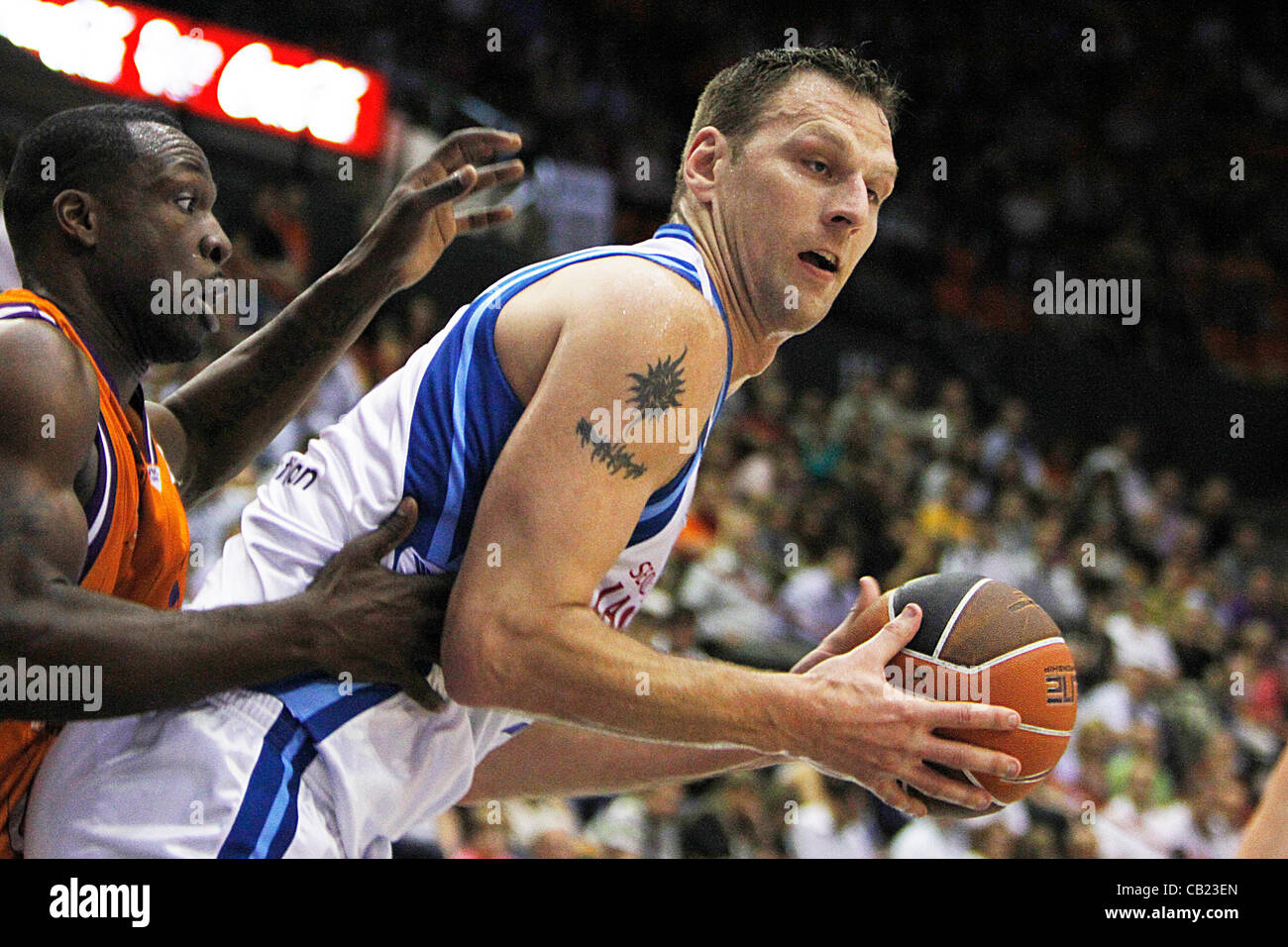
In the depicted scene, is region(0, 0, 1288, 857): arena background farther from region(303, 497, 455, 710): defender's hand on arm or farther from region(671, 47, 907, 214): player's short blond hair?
region(671, 47, 907, 214): player's short blond hair

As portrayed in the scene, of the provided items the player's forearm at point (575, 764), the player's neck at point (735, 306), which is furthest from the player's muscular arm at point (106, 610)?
the player's neck at point (735, 306)

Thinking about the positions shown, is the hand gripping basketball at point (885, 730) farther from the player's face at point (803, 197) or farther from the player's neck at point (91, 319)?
the player's neck at point (91, 319)

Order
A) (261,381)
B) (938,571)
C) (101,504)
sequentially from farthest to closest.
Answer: (938,571), (261,381), (101,504)

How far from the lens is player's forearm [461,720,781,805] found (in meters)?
2.99

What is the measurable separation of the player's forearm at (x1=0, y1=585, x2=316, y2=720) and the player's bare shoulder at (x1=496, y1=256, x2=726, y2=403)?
61 centimetres

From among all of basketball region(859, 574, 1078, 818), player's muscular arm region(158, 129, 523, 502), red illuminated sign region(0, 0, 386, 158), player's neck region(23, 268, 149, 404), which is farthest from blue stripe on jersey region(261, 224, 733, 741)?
red illuminated sign region(0, 0, 386, 158)

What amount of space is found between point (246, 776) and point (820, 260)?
1460 mm

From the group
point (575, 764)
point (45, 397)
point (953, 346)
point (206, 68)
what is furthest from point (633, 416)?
point (953, 346)

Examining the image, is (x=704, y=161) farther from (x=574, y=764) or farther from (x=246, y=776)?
Result: (x=246, y=776)

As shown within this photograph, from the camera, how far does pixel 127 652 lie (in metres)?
2.15

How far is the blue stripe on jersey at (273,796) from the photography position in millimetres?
2230
